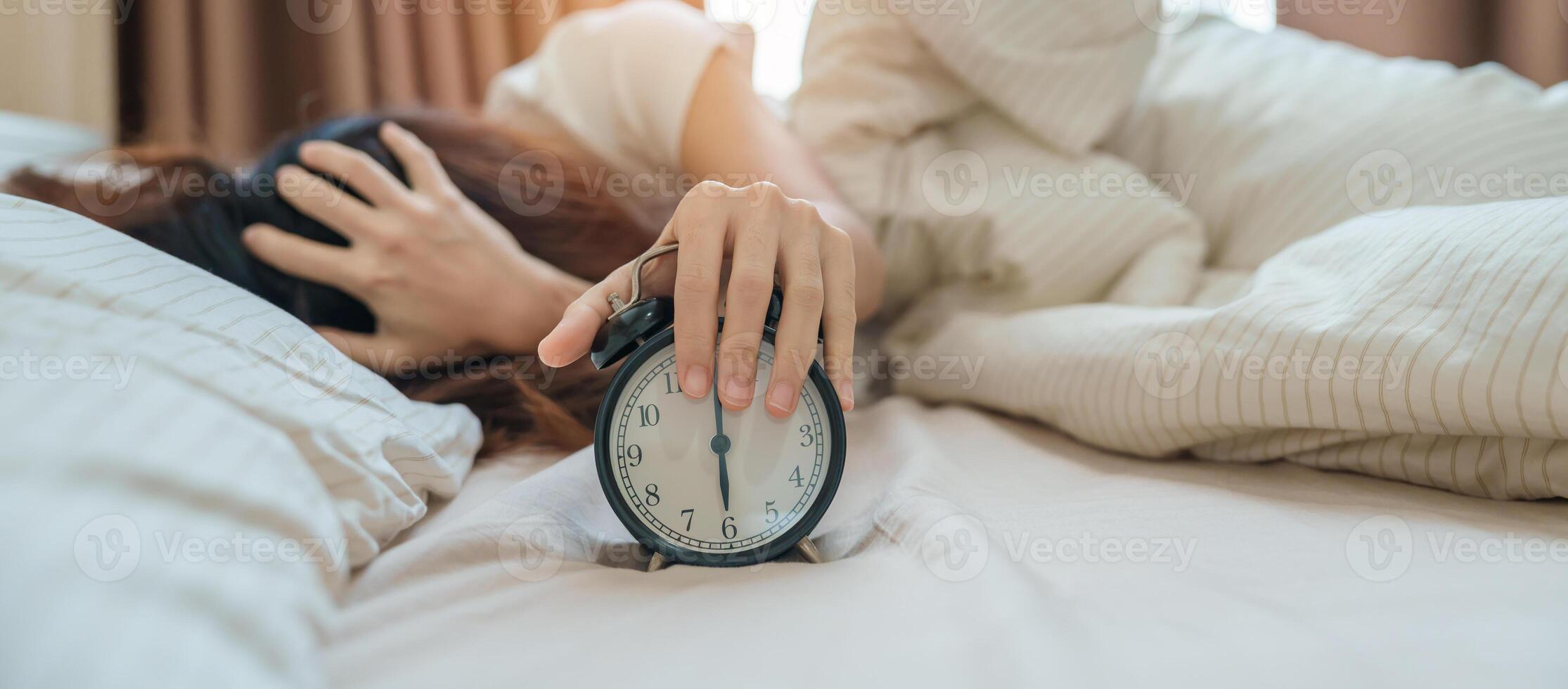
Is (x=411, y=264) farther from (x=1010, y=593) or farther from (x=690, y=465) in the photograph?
(x=1010, y=593)

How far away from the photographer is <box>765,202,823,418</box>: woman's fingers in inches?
22.2

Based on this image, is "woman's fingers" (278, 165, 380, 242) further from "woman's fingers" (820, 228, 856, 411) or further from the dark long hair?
"woman's fingers" (820, 228, 856, 411)

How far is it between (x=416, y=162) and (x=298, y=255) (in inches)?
6.8

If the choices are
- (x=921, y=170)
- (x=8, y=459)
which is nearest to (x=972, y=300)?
(x=921, y=170)

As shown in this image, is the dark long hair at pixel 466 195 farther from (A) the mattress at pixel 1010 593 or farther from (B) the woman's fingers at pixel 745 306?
(B) the woman's fingers at pixel 745 306

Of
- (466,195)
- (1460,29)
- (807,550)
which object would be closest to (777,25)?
(466,195)

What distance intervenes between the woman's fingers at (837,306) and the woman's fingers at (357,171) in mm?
587

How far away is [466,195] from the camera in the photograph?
1.09 metres

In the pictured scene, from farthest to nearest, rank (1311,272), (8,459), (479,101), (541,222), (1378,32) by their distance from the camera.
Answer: (479,101) < (1378,32) < (541,222) < (1311,272) < (8,459)

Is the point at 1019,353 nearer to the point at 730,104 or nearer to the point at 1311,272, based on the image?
the point at 1311,272

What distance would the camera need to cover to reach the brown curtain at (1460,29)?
5.51 feet

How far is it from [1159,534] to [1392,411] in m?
0.19

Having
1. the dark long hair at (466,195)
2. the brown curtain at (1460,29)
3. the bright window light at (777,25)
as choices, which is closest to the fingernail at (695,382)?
the dark long hair at (466,195)

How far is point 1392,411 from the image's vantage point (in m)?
0.60
